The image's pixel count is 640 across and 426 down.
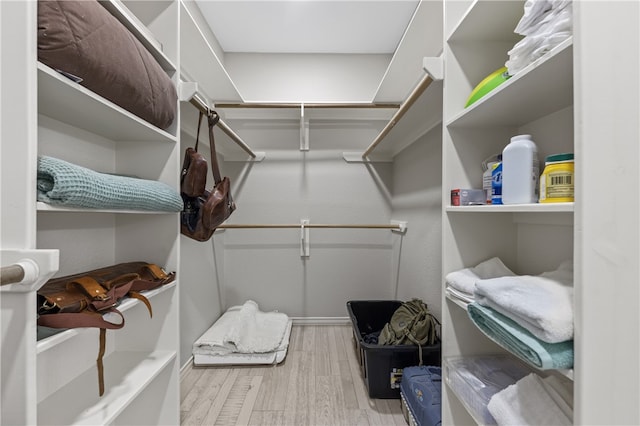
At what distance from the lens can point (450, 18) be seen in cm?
95

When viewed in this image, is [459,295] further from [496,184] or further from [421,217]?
[421,217]

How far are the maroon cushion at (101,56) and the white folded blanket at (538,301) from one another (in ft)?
3.69

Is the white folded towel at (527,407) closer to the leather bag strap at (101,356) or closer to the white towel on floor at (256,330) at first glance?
the leather bag strap at (101,356)

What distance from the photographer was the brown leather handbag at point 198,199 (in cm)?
115

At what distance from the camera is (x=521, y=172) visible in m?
0.68

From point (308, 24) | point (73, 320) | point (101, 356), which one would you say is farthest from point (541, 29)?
point (308, 24)

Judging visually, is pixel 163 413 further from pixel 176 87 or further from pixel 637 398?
pixel 637 398

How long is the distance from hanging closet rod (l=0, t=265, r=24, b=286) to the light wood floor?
1.14 metres

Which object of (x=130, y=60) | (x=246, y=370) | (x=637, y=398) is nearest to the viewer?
(x=637, y=398)

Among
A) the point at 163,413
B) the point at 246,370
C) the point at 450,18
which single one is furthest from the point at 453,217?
the point at 246,370

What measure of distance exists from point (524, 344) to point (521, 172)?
0.40 meters

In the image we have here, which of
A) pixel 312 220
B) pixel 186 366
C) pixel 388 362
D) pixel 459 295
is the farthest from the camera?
pixel 312 220

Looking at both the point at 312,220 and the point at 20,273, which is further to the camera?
the point at 312,220

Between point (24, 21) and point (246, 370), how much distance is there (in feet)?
5.77
